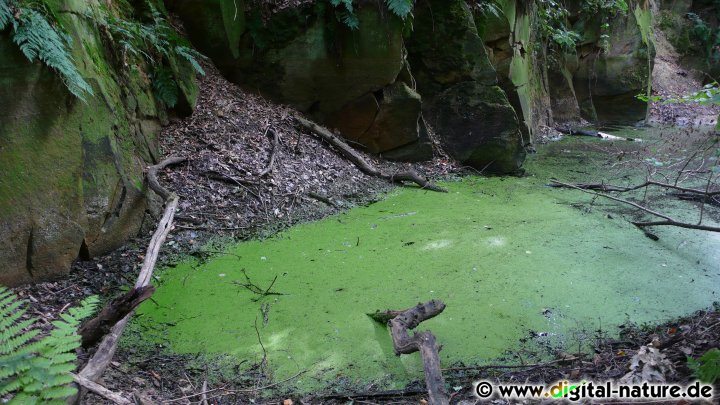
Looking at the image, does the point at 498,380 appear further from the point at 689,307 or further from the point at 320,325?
the point at 689,307

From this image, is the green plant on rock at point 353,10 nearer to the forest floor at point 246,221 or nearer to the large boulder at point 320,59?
the large boulder at point 320,59

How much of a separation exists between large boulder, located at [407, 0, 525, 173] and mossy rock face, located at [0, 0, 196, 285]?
3892 mm

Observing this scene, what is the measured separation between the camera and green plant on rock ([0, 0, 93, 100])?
2.93m

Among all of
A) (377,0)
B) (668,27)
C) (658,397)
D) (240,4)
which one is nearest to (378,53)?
(377,0)

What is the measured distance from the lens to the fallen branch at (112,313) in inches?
88.1

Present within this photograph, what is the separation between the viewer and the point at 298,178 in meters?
5.20

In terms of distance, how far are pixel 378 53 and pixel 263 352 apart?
414 centimetres

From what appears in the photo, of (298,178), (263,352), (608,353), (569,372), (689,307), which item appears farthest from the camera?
(298,178)

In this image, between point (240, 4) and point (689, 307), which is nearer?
point (689, 307)

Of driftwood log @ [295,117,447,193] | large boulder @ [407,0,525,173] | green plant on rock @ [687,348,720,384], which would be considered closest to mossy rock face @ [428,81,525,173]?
large boulder @ [407,0,525,173]

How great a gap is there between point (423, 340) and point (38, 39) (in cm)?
287

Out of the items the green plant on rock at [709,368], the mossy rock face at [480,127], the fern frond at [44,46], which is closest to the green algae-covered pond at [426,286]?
the green plant on rock at [709,368]

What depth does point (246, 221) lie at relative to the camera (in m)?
4.46

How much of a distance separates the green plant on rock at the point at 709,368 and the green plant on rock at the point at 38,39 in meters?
3.59
